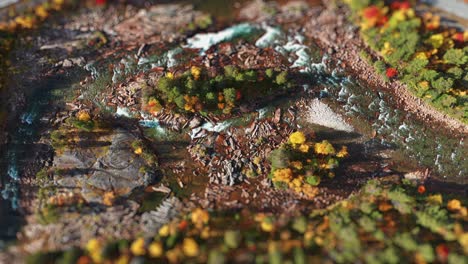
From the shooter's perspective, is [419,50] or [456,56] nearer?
[456,56]

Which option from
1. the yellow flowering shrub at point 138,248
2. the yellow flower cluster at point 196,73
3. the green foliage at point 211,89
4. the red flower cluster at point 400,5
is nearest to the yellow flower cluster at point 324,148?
the green foliage at point 211,89

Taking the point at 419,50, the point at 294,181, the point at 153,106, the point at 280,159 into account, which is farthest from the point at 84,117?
the point at 419,50

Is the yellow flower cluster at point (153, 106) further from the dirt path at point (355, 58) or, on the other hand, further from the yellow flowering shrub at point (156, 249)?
the dirt path at point (355, 58)

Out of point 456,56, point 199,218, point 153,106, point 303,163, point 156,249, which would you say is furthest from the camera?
point 153,106

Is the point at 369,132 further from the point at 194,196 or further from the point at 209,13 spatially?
the point at 209,13

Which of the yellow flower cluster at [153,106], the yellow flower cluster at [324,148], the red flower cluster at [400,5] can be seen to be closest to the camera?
the yellow flower cluster at [324,148]

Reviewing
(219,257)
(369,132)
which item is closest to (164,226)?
(219,257)

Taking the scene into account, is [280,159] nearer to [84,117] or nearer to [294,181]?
[294,181]
